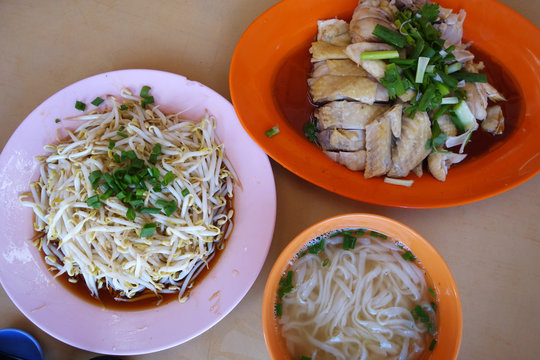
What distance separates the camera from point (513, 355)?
55.7 inches

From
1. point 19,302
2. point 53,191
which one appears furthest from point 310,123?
point 19,302

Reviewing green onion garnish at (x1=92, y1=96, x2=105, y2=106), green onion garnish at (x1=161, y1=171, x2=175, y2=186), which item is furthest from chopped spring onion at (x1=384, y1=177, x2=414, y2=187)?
green onion garnish at (x1=92, y1=96, x2=105, y2=106)

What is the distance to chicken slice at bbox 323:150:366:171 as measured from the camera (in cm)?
158

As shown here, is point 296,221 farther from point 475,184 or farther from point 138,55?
point 138,55

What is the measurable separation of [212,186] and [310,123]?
1.82 ft

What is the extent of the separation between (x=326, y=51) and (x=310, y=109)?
0.90 ft

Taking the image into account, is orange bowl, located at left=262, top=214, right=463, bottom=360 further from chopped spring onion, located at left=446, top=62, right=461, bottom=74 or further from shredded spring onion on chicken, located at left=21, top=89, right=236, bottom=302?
chopped spring onion, located at left=446, top=62, right=461, bottom=74

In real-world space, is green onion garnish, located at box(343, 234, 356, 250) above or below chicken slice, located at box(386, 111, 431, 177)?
below

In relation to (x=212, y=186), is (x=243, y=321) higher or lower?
lower

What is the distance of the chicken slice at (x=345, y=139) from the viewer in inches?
62.8

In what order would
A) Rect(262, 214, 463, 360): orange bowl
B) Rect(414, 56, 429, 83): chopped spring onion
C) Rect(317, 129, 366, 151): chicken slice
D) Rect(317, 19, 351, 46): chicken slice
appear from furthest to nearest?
1. Rect(317, 19, 351, 46): chicken slice
2. Rect(317, 129, 366, 151): chicken slice
3. Rect(414, 56, 429, 83): chopped spring onion
4. Rect(262, 214, 463, 360): orange bowl

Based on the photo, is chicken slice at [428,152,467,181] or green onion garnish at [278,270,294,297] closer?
green onion garnish at [278,270,294,297]

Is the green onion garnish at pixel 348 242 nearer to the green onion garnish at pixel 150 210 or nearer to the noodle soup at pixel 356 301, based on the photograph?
the noodle soup at pixel 356 301

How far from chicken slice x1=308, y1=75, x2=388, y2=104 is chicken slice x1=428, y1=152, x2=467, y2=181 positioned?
0.33 metres
